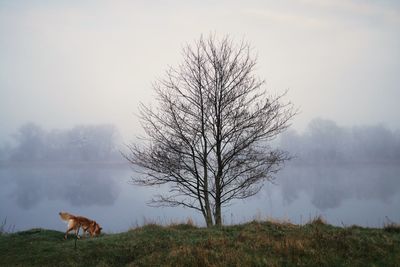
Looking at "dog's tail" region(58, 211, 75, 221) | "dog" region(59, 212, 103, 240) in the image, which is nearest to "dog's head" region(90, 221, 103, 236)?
"dog" region(59, 212, 103, 240)

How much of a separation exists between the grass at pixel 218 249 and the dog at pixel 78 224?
0.60m

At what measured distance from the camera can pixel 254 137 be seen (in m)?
15.8

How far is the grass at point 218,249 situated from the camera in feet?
29.1

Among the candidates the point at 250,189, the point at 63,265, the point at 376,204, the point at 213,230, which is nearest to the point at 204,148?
the point at 250,189

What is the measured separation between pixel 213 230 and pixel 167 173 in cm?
447

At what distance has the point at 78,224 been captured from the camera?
12250 mm

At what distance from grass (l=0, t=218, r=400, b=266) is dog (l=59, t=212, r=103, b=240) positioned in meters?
0.60

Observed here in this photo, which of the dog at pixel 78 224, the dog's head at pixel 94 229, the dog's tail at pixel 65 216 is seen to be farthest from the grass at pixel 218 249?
the dog's head at pixel 94 229

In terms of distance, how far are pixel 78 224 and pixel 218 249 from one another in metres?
5.61

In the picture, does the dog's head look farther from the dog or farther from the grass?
the grass

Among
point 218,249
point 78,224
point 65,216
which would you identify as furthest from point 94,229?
point 218,249

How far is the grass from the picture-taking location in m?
8.88

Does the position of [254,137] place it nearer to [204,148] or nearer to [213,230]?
[204,148]

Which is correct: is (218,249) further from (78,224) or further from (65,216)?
(65,216)
